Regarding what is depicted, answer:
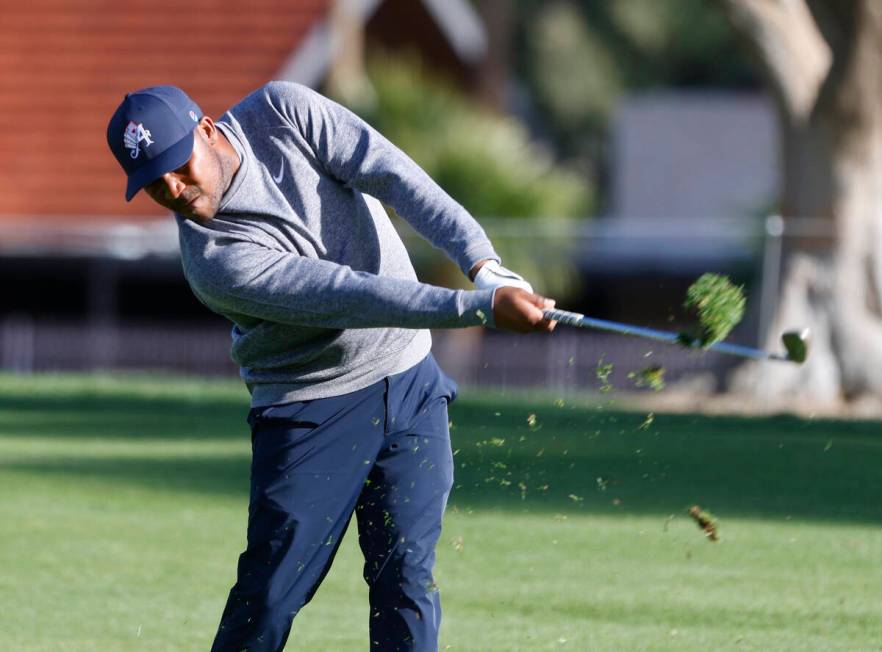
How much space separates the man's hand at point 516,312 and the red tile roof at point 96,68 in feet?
71.0

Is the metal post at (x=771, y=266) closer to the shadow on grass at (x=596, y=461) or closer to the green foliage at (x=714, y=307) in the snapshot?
the shadow on grass at (x=596, y=461)

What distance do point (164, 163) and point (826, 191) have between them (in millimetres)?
13252

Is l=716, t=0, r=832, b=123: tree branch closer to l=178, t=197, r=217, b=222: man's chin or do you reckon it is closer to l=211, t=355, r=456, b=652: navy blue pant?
l=211, t=355, r=456, b=652: navy blue pant

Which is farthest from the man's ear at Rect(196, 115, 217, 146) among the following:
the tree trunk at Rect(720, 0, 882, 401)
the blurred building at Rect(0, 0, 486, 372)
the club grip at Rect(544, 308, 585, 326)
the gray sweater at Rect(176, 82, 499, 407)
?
the blurred building at Rect(0, 0, 486, 372)

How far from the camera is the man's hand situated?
15.4ft

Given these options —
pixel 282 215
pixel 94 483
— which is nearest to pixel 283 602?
pixel 282 215

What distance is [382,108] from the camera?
2273cm

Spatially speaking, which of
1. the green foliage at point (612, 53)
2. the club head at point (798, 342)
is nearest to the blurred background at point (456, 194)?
the green foliage at point (612, 53)

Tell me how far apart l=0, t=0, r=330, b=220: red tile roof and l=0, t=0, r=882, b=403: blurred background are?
0.11ft

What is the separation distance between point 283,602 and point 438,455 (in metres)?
0.63

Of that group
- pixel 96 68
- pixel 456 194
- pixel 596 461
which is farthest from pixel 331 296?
pixel 96 68

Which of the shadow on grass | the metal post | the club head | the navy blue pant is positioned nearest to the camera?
the navy blue pant

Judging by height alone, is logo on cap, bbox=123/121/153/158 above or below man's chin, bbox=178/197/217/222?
above

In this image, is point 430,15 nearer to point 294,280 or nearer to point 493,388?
point 493,388
